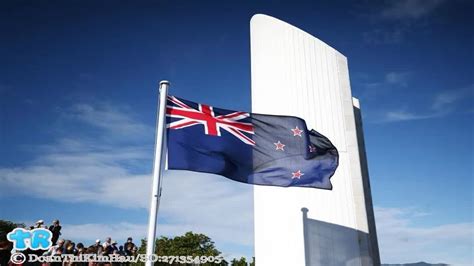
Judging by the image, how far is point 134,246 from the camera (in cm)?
1600

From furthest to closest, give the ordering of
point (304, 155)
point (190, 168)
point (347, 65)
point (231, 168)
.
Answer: point (347, 65) → point (304, 155) → point (231, 168) → point (190, 168)

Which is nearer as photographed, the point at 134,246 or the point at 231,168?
the point at 231,168

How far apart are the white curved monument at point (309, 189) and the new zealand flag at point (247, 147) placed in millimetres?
4708

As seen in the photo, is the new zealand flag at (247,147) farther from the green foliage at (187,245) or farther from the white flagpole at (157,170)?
the green foliage at (187,245)

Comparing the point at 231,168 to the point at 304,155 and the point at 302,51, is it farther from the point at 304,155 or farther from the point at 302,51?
the point at 302,51

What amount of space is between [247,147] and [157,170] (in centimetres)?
Result: 297

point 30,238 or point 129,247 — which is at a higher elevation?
point 30,238

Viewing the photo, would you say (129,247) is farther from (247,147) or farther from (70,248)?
(247,147)

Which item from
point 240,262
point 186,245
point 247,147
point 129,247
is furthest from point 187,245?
point 247,147

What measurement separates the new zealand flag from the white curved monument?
4708 millimetres

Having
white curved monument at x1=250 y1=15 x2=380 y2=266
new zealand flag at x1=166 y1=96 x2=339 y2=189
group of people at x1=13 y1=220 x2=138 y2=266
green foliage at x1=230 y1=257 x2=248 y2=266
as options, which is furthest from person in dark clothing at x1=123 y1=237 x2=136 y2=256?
green foliage at x1=230 y1=257 x2=248 y2=266

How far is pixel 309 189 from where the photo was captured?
15.8 metres

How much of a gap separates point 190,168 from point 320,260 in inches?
335

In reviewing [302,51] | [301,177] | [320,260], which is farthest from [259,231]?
[302,51]
